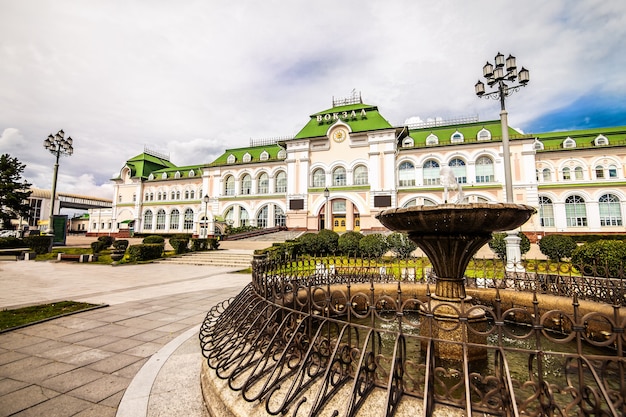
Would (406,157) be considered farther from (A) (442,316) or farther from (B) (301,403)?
(B) (301,403)

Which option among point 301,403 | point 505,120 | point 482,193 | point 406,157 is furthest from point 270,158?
point 301,403

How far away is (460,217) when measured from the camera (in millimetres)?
3645

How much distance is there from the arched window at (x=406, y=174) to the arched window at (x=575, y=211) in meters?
15.7

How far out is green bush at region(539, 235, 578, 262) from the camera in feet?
52.8

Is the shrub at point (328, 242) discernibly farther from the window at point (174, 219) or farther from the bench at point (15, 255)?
the window at point (174, 219)

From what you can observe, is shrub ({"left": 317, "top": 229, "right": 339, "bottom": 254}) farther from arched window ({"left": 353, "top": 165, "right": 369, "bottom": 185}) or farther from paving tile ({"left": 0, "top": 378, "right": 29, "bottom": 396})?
paving tile ({"left": 0, "top": 378, "right": 29, "bottom": 396})

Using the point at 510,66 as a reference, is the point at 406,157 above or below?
above

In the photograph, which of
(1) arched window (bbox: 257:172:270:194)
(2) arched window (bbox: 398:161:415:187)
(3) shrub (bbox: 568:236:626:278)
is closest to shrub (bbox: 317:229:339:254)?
(3) shrub (bbox: 568:236:626:278)

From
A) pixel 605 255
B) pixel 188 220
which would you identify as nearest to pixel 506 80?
pixel 605 255

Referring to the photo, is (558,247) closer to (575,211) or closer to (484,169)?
(484,169)

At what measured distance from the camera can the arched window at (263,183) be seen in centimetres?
4112

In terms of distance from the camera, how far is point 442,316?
395 cm

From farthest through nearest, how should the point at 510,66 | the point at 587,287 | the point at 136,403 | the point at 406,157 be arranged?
the point at 406,157 → the point at 510,66 → the point at 587,287 → the point at 136,403

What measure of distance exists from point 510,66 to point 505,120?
2.00 metres
